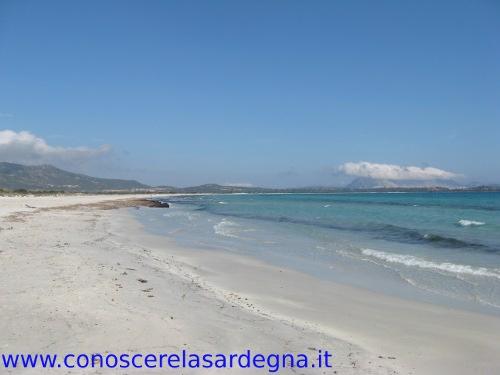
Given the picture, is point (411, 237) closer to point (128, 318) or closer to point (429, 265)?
point (429, 265)

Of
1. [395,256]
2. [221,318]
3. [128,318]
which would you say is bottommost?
[395,256]

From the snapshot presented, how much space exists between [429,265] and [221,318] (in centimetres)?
1059

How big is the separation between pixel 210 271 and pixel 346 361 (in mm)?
8558

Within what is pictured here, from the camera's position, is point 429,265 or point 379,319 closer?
point 379,319

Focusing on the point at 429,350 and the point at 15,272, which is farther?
the point at 15,272

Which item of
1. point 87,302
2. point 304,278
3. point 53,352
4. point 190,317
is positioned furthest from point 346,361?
point 304,278

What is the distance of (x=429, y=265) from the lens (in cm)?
1609

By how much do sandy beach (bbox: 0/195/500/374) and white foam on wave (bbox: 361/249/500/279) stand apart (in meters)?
4.82

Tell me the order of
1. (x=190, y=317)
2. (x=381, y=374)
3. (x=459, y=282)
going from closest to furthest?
(x=381, y=374), (x=190, y=317), (x=459, y=282)

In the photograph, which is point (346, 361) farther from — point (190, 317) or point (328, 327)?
point (190, 317)

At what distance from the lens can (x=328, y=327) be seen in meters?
8.34

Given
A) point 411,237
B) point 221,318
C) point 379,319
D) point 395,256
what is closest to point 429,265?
point 395,256

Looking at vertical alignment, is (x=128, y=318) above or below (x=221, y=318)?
above

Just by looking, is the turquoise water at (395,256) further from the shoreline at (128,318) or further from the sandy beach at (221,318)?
the shoreline at (128,318)
